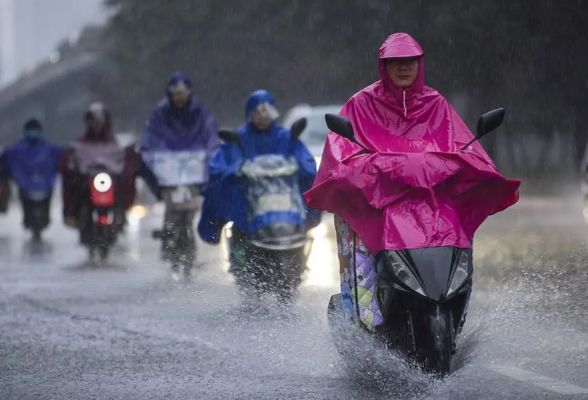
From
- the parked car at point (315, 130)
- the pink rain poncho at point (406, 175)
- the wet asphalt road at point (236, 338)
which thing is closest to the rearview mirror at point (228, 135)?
the wet asphalt road at point (236, 338)

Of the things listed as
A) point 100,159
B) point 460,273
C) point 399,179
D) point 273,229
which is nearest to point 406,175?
point 399,179

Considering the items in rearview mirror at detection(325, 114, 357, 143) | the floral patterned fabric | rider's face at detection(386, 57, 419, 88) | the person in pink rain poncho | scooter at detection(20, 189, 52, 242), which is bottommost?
scooter at detection(20, 189, 52, 242)

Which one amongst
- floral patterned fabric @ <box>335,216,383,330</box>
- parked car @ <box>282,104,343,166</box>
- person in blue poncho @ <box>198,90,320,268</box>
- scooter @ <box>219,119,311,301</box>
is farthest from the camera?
parked car @ <box>282,104,343,166</box>

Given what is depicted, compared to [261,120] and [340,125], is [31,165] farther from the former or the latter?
[340,125]

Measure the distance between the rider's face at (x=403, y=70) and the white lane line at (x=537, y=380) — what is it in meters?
1.43

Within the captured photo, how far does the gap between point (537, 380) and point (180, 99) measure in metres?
7.93

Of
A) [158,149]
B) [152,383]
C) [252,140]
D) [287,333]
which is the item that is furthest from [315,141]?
[152,383]

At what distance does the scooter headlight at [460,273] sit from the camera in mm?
6016

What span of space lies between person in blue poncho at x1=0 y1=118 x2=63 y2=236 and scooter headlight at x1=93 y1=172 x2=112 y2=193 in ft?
9.25

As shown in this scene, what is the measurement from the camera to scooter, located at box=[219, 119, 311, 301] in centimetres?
1020

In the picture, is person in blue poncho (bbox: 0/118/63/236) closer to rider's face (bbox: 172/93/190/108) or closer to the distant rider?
the distant rider

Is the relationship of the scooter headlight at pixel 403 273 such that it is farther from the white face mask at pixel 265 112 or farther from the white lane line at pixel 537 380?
the white face mask at pixel 265 112

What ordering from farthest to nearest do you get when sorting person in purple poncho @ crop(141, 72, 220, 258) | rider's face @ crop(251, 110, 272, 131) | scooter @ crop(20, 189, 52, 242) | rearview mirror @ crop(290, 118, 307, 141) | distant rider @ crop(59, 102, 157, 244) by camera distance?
1. scooter @ crop(20, 189, 52, 242)
2. distant rider @ crop(59, 102, 157, 244)
3. person in purple poncho @ crop(141, 72, 220, 258)
4. rider's face @ crop(251, 110, 272, 131)
5. rearview mirror @ crop(290, 118, 307, 141)

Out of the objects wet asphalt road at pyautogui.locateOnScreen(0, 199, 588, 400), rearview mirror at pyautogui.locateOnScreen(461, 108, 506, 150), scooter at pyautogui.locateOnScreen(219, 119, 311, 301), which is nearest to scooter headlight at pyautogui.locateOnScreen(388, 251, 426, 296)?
wet asphalt road at pyautogui.locateOnScreen(0, 199, 588, 400)
